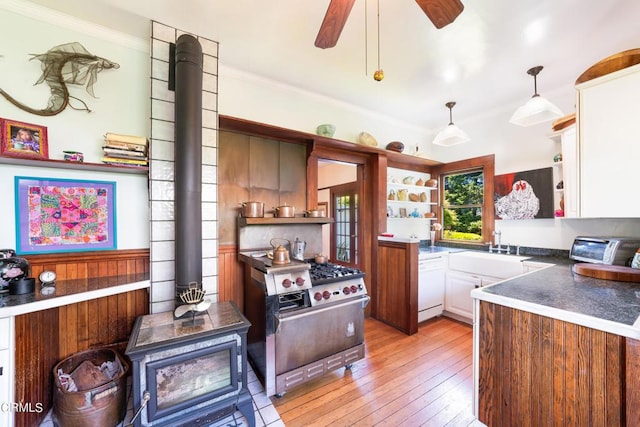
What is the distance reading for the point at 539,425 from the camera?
1236 millimetres

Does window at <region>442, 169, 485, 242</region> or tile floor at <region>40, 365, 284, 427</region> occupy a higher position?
window at <region>442, 169, 485, 242</region>

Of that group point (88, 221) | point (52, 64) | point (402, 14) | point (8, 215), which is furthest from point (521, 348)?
point (52, 64)

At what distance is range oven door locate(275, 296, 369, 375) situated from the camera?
1.87 metres

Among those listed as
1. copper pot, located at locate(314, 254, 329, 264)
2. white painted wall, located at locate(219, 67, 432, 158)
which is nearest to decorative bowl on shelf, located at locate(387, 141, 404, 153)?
white painted wall, located at locate(219, 67, 432, 158)

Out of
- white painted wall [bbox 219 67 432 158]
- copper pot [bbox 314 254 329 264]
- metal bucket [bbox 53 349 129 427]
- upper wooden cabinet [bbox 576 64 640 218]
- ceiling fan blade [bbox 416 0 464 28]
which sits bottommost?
metal bucket [bbox 53 349 129 427]

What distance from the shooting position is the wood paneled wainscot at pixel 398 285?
2793mm

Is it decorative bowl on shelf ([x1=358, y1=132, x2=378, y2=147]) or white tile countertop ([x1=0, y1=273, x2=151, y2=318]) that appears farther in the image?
decorative bowl on shelf ([x1=358, y1=132, x2=378, y2=147])

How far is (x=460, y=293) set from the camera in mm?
3121

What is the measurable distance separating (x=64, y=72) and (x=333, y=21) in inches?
76.8

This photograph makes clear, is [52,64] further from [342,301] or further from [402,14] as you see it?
[342,301]

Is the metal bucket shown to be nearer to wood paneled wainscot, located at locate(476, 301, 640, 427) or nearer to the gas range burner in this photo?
the gas range burner

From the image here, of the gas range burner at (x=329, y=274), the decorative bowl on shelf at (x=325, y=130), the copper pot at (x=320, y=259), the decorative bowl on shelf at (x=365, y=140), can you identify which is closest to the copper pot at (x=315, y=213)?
the copper pot at (x=320, y=259)

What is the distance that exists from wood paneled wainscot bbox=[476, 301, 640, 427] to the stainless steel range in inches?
38.8

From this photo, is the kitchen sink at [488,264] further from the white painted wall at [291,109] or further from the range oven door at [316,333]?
the white painted wall at [291,109]
